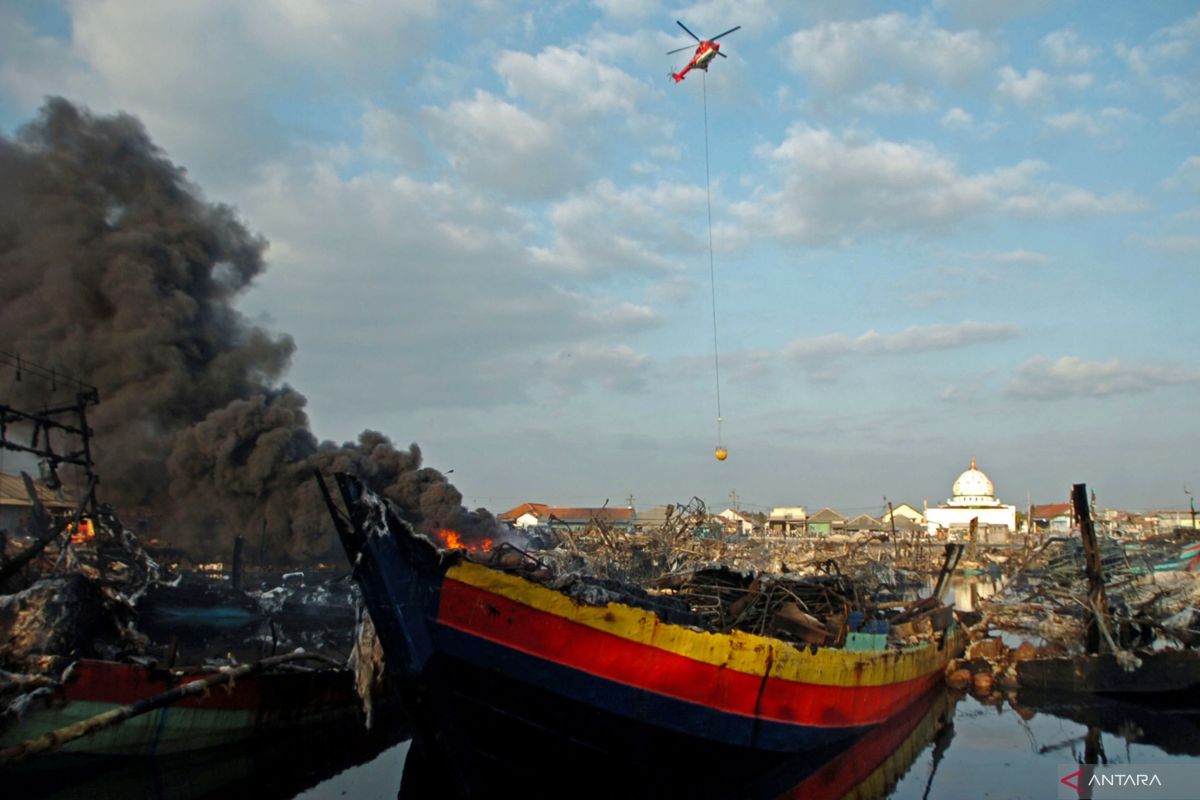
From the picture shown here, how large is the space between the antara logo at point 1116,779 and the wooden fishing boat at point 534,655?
6982mm

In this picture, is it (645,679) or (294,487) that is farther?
(294,487)

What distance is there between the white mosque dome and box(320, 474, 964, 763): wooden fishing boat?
93.5 meters

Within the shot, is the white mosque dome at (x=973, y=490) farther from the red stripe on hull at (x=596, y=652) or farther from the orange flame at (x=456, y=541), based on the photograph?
the red stripe on hull at (x=596, y=652)

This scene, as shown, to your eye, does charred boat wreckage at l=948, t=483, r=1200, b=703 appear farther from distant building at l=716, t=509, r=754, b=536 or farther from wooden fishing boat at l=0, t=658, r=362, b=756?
distant building at l=716, t=509, r=754, b=536

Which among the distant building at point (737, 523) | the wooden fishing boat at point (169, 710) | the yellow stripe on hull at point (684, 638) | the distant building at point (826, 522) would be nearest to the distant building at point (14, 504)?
the wooden fishing boat at point (169, 710)

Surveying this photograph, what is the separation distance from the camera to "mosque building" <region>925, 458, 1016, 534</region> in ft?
306

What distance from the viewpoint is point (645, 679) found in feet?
39.4

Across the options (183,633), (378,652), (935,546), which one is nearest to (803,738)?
(378,652)

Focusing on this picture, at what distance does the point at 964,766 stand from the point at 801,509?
3351 inches

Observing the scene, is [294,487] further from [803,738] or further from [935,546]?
[935,546]

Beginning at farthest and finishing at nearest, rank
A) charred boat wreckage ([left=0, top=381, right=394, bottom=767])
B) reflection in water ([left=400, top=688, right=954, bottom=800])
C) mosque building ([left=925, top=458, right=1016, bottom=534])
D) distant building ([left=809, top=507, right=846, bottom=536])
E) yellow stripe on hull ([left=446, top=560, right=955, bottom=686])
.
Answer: mosque building ([left=925, top=458, right=1016, bottom=534]) → distant building ([left=809, top=507, right=846, bottom=536]) → charred boat wreckage ([left=0, top=381, right=394, bottom=767]) → reflection in water ([left=400, top=688, right=954, bottom=800]) → yellow stripe on hull ([left=446, top=560, right=955, bottom=686])

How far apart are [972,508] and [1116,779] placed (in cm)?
8647

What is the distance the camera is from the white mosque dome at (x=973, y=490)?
9701cm

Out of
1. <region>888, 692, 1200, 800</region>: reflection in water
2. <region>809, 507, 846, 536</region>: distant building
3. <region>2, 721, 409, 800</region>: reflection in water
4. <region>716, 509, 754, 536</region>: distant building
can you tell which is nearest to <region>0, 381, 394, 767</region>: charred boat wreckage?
<region>2, 721, 409, 800</region>: reflection in water
